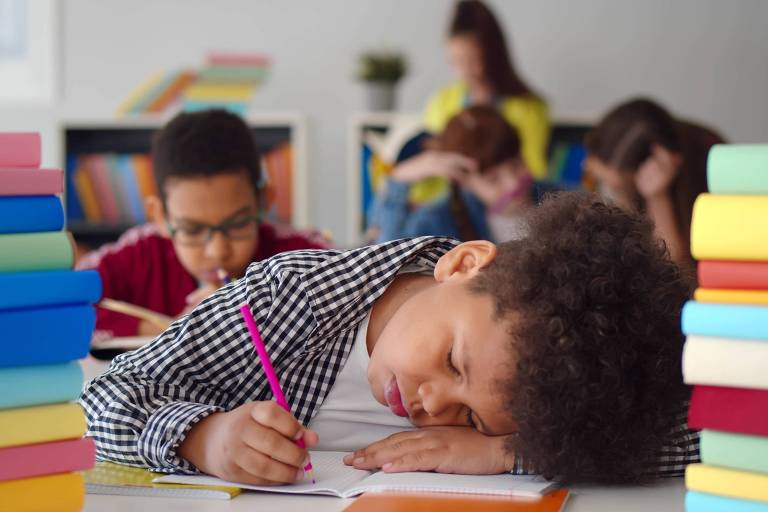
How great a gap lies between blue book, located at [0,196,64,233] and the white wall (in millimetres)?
3863

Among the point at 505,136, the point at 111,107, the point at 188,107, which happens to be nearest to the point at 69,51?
the point at 111,107

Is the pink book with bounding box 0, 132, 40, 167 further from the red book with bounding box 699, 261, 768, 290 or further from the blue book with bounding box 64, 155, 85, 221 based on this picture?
the blue book with bounding box 64, 155, 85, 221

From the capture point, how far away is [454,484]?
88 cm

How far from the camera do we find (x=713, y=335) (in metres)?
0.65

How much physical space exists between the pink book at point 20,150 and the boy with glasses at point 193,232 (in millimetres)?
1255

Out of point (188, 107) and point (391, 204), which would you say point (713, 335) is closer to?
point (391, 204)

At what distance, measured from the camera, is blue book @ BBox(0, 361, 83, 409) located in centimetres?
68

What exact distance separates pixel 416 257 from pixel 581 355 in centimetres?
34

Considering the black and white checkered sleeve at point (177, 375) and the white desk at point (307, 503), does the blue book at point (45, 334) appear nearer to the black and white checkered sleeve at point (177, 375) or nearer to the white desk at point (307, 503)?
the white desk at point (307, 503)

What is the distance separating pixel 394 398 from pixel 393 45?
12.9 ft

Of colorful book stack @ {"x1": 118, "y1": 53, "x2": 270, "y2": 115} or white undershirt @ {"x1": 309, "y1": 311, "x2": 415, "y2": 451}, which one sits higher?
colorful book stack @ {"x1": 118, "y1": 53, "x2": 270, "y2": 115}

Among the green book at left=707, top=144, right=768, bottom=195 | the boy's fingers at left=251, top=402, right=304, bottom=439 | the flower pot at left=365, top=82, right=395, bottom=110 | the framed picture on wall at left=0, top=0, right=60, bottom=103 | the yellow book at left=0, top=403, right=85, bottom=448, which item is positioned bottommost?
the boy's fingers at left=251, top=402, right=304, bottom=439

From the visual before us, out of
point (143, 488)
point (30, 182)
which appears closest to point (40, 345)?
point (30, 182)

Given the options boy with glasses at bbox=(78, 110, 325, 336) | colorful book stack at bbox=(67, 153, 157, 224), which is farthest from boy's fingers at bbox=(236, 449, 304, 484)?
colorful book stack at bbox=(67, 153, 157, 224)
